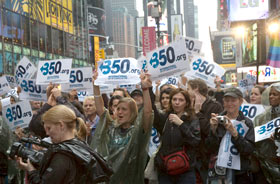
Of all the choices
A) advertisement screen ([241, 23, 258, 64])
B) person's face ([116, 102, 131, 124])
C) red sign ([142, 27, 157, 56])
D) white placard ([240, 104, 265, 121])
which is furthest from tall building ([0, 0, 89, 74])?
person's face ([116, 102, 131, 124])

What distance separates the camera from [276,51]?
17.1 meters

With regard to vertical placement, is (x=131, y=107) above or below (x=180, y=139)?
above

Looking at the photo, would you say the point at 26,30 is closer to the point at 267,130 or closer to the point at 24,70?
the point at 24,70

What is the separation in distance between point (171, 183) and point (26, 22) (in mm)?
39815

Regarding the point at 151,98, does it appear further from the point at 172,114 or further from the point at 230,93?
the point at 230,93

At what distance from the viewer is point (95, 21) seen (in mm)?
93188

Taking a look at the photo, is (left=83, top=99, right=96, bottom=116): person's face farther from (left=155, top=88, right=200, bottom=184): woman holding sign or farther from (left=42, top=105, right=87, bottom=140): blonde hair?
(left=42, top=105, right=87, bottom=140): blonde hair

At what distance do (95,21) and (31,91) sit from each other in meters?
84.0

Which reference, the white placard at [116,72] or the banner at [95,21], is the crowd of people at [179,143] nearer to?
the white placard at [116,72]

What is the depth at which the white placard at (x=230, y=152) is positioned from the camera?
634 cm

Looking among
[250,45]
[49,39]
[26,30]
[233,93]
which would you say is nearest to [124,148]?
[233,93]

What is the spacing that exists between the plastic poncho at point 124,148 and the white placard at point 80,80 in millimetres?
4289

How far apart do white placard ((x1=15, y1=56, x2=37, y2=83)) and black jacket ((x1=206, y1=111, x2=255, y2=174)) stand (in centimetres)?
533

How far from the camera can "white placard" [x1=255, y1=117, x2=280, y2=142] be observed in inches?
268
